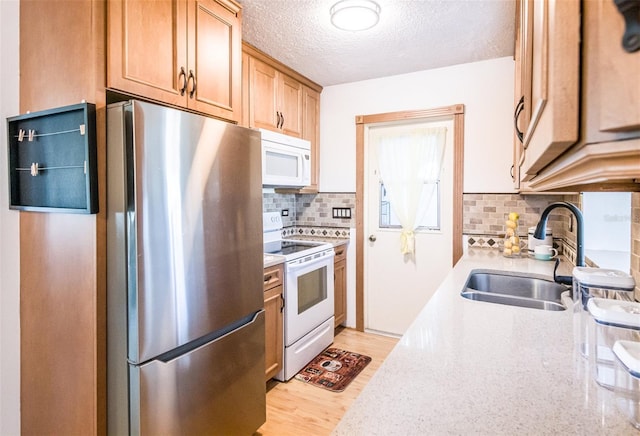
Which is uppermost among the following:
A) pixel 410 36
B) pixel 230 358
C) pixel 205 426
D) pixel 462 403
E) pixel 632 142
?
pixel 410 36

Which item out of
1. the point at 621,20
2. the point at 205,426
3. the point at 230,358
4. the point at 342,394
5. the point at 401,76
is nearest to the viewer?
the point at 621,20

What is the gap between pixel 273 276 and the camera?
2.25 metres

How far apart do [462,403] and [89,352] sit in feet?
4.34

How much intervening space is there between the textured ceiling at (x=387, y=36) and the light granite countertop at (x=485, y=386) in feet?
5.77

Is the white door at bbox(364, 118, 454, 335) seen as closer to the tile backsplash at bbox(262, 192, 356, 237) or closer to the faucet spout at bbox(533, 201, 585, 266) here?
the tile backsplash at bbox(262, 192, 356, 237)

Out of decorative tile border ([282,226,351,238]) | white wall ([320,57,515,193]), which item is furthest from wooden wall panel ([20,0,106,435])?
white wall ([320,57,515,193])

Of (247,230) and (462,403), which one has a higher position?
(247,230)

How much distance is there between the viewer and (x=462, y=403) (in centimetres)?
71

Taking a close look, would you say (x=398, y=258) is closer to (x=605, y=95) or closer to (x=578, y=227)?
(x=578, y=227)

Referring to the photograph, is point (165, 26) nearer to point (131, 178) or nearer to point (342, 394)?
point (131, 178)

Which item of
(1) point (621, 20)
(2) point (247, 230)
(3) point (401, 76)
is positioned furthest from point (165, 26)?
(3) point (401, 76)

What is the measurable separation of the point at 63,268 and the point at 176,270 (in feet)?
1.53

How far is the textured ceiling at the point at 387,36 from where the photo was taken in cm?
195

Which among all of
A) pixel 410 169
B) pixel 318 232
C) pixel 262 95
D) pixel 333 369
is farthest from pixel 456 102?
pixel 333 369
